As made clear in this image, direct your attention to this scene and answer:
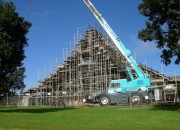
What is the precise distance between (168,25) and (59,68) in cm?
3910

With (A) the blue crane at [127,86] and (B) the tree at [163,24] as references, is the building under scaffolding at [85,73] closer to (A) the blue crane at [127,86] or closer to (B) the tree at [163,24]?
(A) the blue crane at [127,86]

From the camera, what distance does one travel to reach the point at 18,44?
36312 millimetres

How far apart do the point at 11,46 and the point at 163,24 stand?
14.4 metres

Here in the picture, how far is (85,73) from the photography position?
6291 centimetres

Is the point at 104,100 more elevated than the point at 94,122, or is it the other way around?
the point at 104,100

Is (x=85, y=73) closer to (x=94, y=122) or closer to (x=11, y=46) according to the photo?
(x=11, y=46)

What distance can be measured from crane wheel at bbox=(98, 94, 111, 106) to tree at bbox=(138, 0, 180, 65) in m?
19.0

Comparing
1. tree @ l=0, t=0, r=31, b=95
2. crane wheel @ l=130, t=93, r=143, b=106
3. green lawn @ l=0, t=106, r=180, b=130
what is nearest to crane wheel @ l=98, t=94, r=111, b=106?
crane wheel @ l=130, t=93, r=143, b=106

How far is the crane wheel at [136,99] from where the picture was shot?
149 ft

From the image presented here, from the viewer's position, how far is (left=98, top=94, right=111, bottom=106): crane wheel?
162 ft

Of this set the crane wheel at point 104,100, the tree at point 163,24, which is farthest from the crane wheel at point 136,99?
the tree at point 163,24

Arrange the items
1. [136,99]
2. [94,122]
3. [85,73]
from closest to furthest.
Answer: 1. [94,122]
2. [136,99]
3. [85,73]

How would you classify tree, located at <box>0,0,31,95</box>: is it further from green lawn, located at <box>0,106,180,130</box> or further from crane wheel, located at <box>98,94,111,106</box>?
crane wheel, located at <box>98,94,111,106</box>

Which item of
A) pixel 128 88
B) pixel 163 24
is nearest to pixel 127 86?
pixel 128 88
